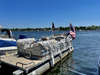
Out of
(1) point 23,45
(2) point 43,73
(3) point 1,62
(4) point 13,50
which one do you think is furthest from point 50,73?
(4) point 13,50

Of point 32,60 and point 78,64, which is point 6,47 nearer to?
point 32,60

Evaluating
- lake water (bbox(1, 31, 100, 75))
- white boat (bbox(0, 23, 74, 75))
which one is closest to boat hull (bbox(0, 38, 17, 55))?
white boat (bbox(0, 23, 74, 75))

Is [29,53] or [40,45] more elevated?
[40,45]

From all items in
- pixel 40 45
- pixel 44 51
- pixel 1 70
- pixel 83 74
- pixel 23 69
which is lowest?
pixel 83 74

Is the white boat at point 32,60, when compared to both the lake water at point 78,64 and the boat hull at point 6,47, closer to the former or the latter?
the lake water at point 78,64

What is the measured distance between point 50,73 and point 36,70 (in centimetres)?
267

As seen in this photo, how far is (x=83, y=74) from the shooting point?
11.0 m

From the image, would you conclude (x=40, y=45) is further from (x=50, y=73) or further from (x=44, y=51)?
(x=50, y=73)

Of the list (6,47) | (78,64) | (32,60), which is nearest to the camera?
(32,60)

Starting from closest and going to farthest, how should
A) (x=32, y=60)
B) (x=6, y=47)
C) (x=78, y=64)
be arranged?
(x=32, y=60)
(x=78, y=64)
(x=6, y=47)

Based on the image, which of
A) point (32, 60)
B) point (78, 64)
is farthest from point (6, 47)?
point (78, 64)

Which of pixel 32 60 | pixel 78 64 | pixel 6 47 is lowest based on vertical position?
pixel 78 64

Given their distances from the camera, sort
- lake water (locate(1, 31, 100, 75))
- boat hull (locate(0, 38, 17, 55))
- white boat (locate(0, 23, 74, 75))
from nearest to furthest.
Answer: white boat (locate(0, 23, 74, 75)) < lake water (locate(1, 31, 100, 75)) < boat hull (locate(0, 38, 17, 55))

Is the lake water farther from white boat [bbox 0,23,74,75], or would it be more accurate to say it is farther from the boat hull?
the boat hull
